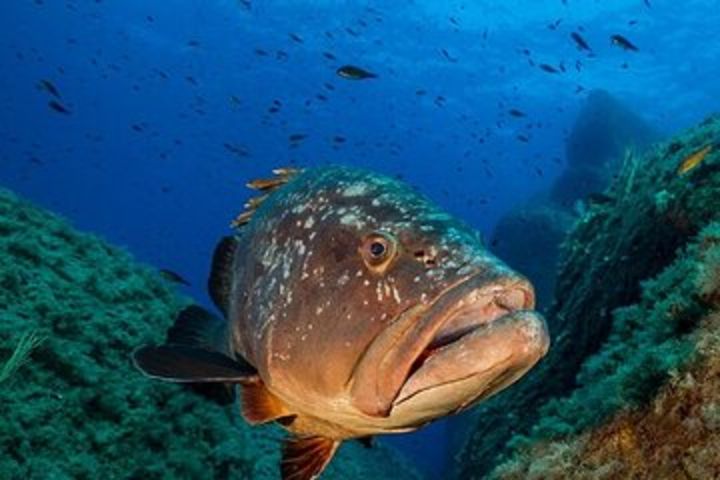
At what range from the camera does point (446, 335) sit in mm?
2361

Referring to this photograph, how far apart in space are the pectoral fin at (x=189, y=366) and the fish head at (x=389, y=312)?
0.49 feet

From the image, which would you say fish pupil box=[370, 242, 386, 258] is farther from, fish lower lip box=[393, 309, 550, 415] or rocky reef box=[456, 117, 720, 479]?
rocky reef box=[456, 117, 720, 479]

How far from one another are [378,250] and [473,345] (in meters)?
0.63

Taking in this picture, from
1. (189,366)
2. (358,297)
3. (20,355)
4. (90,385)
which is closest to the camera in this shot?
(358,297)

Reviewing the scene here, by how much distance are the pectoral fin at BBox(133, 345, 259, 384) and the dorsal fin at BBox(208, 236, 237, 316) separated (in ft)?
2.47

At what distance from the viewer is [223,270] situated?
3846 millimetres

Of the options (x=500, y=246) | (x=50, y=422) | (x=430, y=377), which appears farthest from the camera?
(x=500, y=246)

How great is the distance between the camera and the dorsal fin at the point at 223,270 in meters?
3.80

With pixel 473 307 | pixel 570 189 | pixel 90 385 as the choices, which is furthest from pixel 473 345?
pixel 570 189

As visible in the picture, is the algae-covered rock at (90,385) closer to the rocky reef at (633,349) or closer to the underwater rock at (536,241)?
the rocky reef at (633,349)

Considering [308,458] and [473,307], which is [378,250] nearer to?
[473,307]

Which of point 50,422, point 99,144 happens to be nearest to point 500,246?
point 50,422

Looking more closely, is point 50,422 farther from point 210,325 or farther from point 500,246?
point 500,246

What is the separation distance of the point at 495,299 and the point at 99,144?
11829cm
